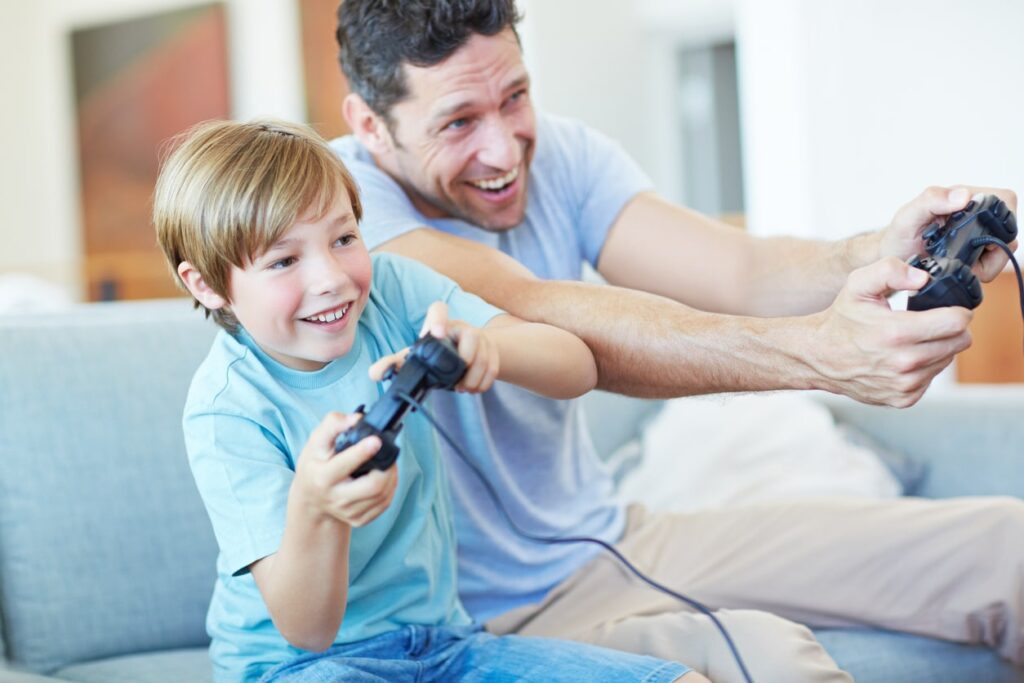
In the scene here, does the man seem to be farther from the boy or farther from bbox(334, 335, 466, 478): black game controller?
bbox(334, 335, 466, 478): black game controller

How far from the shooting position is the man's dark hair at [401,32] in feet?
4.37

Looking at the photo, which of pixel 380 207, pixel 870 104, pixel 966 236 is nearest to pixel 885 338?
pixel 966 236

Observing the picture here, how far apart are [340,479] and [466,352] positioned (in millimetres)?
144

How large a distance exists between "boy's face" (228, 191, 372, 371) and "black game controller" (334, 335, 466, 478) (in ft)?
0.55

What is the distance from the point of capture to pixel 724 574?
52.9 inches

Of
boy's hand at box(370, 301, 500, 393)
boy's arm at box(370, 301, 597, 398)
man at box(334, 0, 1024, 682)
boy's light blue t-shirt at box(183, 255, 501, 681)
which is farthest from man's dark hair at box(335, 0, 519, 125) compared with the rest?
boy's hand at box(370, 301, 500, 393)

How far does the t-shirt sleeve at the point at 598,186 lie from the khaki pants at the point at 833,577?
0.43m

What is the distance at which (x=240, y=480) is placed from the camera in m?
0.97

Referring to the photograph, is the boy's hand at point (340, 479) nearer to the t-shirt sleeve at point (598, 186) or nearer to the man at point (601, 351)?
the man at point (601, 351)

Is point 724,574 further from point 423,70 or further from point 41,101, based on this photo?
point 41,101

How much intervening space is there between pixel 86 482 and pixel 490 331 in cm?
67

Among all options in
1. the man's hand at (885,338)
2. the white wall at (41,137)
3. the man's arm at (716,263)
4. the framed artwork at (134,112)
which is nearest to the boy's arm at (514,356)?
the man's hand at (885,338)

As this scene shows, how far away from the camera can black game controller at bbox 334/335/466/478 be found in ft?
2.67

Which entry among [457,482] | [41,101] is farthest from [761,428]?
[41,101]
